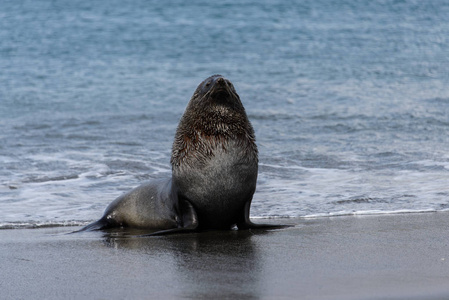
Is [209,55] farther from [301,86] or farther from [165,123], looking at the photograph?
[165,123]

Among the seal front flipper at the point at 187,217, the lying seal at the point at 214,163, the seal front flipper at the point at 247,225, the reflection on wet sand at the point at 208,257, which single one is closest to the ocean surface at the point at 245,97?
the seal front flipper at the point at 247,225

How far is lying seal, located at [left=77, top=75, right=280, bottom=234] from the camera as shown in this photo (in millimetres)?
6227

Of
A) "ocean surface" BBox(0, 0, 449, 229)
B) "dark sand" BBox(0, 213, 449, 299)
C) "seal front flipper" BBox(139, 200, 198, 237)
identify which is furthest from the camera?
"ocean surface" BBox(0, 0, 449, 229)

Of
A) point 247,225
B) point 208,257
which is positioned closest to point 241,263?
point 208,257

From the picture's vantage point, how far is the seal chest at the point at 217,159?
20.4ft

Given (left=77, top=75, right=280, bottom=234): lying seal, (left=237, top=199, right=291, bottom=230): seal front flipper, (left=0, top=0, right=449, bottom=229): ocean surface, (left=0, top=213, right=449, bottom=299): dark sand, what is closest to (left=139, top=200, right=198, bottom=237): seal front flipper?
(left=77, top=75, right=280, bottom=234): lying seal

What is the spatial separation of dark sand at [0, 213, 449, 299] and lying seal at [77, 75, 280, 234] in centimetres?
27

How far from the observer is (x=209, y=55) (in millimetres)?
24594

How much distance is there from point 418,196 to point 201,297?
4.64 metres

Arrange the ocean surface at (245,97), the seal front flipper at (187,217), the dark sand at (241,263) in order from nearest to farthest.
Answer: the dark sand at (241,263) < the seal front flipper at (187,217) < the ocean surface at (245,97)

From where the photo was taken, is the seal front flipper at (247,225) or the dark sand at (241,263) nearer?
the dark sand at (241,263)

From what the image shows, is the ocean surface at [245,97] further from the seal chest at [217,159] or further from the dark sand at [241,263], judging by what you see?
the dark sand at [241,263]

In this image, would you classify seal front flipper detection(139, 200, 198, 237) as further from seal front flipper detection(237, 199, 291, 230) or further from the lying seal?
seal front flipper detection(237, 199, 291, 230)

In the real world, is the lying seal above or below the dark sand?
above
